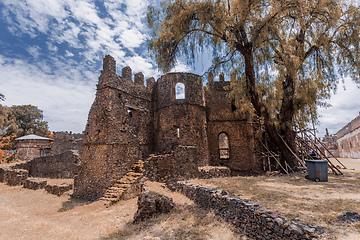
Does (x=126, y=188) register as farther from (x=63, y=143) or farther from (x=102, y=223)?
(x=63, y=143)

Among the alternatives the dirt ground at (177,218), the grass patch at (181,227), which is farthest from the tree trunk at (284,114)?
the grass patch at (181,227)

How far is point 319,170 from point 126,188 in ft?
31.1

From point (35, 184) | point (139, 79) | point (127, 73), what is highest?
point (139, 79)

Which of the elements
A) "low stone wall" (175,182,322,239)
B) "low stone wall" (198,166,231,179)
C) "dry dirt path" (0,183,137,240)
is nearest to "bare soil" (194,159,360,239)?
"low stone wall" (175,182,322,239)

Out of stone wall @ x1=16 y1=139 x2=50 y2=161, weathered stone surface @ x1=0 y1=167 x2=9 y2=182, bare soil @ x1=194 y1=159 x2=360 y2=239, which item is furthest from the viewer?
stone wall @ x1=16 y1=139 x2=50 y2=161

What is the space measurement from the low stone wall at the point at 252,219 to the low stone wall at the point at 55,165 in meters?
15.5

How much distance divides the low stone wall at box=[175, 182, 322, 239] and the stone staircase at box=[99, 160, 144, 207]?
4154 millimetres

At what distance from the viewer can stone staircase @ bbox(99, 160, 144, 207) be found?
9531mm

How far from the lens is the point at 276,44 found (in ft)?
37.0

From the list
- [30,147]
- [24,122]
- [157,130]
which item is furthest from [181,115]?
[24,122]

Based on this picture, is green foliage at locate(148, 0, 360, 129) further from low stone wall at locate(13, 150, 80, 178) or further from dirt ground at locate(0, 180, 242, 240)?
low stone wall at locate(13, 150, 80, 178)

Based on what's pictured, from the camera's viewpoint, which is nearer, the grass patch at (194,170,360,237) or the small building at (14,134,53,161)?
the grass patch at (194,170,360,237)

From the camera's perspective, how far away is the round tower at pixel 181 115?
15.6 m

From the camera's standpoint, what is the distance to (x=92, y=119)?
11.7 m
